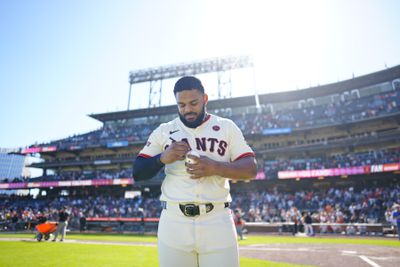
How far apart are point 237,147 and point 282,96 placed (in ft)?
159

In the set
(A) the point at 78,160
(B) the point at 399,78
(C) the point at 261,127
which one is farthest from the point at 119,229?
(B) the point at 399,78

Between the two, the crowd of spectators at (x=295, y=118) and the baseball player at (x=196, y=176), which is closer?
the baseball player at (x=196, y=176)

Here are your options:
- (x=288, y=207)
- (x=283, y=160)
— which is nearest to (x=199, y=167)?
(x=288, y=207)

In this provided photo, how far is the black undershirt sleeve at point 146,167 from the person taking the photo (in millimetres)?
2506

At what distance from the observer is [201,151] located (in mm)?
2564

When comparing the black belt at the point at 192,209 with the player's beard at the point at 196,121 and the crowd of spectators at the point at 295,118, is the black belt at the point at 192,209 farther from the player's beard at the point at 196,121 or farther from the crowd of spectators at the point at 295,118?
the crowd of spectators at the point at 295,118

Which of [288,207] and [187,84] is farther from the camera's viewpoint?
[288,207]

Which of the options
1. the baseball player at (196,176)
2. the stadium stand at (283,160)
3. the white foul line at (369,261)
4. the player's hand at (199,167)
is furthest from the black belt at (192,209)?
the stadium stand at (283,160)

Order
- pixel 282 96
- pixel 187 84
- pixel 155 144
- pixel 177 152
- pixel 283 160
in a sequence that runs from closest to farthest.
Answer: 1. pixel 177 152
2. pixel 187 84
3. pixel 155 144
4. pixel 283 160
5. pixel 282 96

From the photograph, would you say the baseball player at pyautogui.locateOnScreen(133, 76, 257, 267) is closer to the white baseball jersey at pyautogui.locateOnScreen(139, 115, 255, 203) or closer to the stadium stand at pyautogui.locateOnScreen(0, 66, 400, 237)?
the white baseball jersey at pyautogui.locateOnScreen(139, 115, 255, 203)

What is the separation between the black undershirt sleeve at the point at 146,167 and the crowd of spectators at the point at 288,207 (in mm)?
16183

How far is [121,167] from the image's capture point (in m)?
49.8

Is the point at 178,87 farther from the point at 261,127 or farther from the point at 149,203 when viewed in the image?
the point at 261,127

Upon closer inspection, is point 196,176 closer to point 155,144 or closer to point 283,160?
point 155,144
